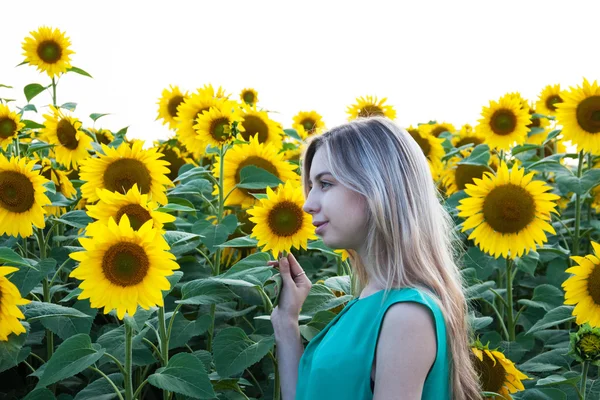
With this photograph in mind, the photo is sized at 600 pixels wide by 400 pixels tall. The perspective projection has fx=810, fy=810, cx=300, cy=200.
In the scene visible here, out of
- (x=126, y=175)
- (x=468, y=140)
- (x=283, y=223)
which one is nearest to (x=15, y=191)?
(x=126, y=175)

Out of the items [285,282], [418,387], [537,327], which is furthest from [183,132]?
[418,387]

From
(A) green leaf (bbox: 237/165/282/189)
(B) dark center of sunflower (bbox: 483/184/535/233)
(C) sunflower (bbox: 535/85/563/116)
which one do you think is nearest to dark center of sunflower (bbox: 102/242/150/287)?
(A) green leaf (bbox: 237/165/282/189)

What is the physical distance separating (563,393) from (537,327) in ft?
1.06

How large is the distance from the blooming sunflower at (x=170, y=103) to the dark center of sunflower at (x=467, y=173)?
1.58m

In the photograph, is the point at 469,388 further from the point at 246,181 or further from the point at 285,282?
the point at 246,181

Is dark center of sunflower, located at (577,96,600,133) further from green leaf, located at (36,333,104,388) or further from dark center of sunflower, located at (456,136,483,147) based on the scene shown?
green leaf, located at (36,333,104,388)

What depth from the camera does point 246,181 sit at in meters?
3.07

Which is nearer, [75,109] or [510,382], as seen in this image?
[510,382]

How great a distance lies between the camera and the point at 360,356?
2.00 metres

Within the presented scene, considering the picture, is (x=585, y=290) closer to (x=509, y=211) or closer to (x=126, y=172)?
(x=509, y=211)

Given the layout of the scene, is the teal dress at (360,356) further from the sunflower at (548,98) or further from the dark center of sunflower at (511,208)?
the sunflower at (548,98)

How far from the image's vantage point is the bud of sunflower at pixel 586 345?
2.46 metres

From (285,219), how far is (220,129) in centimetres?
65

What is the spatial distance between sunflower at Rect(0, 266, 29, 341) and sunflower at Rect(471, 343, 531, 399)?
1372mm
